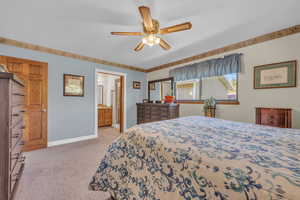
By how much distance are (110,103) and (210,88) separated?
4.34m

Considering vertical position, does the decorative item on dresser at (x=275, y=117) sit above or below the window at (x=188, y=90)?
below

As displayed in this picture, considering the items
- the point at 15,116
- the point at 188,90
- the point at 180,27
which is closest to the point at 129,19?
the point at 180,27

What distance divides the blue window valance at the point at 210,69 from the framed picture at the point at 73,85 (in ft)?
9.10

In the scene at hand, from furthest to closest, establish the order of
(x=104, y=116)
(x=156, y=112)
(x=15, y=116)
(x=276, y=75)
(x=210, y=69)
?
(x=104, y=116)
(x=156, y=112)
(x=210, y=69)
(x=276, y=75)
(x=15, y=116)

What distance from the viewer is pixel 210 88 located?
3330mm

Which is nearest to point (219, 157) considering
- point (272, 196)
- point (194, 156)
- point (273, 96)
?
point (194, 156)

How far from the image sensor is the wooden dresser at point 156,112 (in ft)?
12.1

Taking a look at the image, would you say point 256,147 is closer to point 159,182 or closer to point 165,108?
point 159,182

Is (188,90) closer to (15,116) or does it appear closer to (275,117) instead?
(275,117)

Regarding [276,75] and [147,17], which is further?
[276,75]

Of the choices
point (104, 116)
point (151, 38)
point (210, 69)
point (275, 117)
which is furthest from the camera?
point (104, 116)

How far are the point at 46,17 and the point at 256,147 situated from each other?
297 cm

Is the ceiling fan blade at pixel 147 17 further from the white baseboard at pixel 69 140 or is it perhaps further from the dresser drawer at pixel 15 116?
the white baseboard at pixel 69 140

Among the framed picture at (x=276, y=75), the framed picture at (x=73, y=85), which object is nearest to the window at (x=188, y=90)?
the framed picture at (x=276, y=75)
